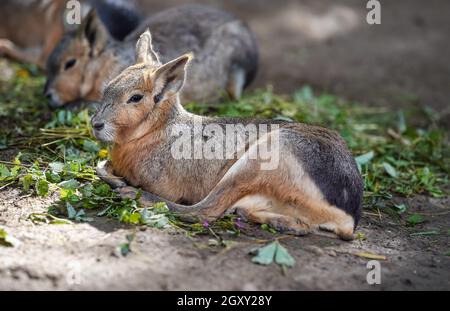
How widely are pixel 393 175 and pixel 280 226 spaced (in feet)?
5.97

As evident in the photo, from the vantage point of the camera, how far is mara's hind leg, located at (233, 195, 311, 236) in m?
4.22

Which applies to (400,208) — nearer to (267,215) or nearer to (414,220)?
(414,220)

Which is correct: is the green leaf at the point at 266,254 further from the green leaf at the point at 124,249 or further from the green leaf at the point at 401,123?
the green leaf at the point at 401,123

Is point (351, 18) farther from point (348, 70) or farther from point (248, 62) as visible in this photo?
point (248, 62)

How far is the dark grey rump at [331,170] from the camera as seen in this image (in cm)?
411

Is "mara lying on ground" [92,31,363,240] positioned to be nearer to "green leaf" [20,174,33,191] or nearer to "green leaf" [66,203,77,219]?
"green leaf" [66,203,77,219]

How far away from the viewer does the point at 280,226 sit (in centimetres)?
422

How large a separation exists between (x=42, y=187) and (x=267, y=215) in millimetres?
1538

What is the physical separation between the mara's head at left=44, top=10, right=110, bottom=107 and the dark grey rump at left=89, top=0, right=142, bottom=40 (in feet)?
2.02

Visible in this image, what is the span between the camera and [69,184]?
175 inches

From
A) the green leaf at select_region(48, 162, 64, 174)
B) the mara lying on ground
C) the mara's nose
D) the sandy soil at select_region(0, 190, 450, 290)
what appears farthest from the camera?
the green leaf at select_region(48, 162, 64, 174)

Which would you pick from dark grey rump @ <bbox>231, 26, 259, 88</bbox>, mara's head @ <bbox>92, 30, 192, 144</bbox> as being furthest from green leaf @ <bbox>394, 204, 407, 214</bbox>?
dark grey rump @ <bbox>231, 26, 259, 88</bbox>

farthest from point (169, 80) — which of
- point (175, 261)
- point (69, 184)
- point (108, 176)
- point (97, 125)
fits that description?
point (175, 261)

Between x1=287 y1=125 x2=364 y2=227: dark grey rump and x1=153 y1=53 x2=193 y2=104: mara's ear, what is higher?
x1=153 y1=53 x2=193 y2=104: mara's ear
